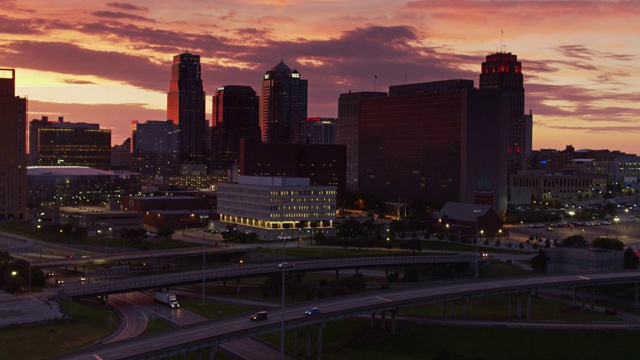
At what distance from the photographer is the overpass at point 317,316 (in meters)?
73.8

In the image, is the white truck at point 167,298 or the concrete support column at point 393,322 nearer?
the concrete support column at point 393,322

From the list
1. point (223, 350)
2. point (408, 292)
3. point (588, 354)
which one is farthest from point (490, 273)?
point (223, 350)

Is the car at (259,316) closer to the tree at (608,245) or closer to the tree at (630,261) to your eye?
the tree at (630,261)

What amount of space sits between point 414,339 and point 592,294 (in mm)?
30270

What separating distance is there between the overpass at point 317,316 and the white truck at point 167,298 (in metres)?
29.3

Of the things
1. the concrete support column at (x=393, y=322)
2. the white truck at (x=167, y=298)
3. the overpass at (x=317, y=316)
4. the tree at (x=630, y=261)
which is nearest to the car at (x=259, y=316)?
the overpass at (x=317, y=316)

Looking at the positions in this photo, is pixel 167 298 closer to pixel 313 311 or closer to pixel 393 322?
pixel 313 311

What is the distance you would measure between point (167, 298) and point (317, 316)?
38170 mm

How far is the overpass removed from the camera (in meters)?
73.8

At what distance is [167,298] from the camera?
119 m

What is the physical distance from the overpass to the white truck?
2933 centimetres

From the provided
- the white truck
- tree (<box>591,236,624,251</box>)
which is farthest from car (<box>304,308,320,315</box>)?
tree (<box>591,236,624,251</box>)

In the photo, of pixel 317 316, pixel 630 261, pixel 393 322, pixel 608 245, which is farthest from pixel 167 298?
pixel 608 245

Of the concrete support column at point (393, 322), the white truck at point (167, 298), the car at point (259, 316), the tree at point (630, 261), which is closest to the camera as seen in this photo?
the car at point (259, 316)
